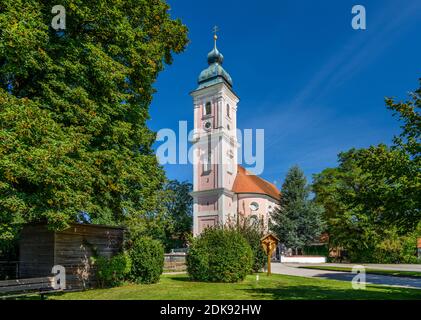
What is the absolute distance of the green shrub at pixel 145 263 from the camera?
51.9ft

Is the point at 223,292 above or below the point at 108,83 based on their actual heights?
below

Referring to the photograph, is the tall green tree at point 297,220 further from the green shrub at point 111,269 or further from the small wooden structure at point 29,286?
the small wooden structure at point 29,286

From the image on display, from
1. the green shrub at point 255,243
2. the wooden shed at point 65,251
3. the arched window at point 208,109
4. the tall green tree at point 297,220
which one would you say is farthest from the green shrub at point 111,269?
the arched window at point 208,109

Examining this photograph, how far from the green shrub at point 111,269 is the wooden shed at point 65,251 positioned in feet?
1.35

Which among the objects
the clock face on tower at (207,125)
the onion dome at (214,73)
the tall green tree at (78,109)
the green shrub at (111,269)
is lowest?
the green shrub at (111,269)

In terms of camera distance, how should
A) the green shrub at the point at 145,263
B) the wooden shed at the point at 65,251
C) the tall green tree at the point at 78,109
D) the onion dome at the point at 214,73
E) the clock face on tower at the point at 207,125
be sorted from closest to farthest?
the tall green tree at the point at 78,109 → the wooden shed at the point at 65,251 → the green shrub at the point at 145,263 → the clock face on tower at the point at 207,125 → the onion dome at the point at 214,73

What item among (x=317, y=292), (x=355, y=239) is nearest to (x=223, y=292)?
(x=317, y=292)

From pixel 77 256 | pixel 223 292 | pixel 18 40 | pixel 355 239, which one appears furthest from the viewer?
pixel 355 239

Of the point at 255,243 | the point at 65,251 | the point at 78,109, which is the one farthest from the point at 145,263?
the point at 255,243

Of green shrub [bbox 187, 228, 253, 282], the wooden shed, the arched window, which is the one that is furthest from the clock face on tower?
the wooden shed

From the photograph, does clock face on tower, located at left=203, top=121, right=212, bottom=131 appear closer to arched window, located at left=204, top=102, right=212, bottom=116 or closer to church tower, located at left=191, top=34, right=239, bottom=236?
church tower, located at left=191, top=34, right=239, bottom=236
